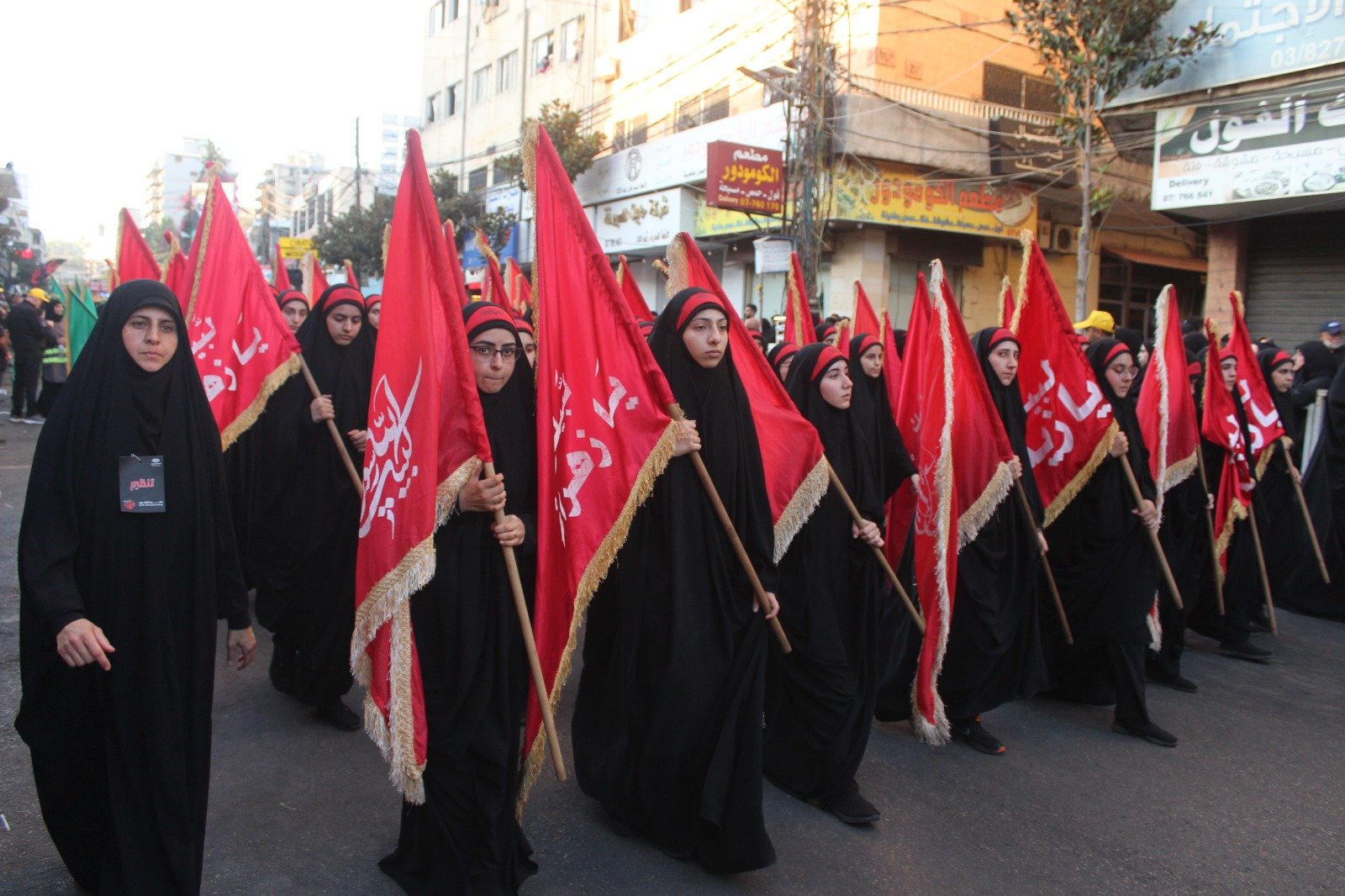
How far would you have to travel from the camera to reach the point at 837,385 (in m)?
3.97

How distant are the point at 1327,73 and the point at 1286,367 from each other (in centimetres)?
653

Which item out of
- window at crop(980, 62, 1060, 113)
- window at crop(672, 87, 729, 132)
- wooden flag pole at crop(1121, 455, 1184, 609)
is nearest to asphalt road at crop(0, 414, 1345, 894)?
wooden flag pole at crop(1121, 455, 1184, 609)

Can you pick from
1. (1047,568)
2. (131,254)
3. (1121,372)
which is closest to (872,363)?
(1121,372)

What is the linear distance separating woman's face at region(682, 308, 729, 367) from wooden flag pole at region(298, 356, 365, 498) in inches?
67.4

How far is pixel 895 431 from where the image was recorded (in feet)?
15.2

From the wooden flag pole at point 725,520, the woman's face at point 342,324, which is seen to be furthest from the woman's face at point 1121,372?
the woman's face at point 342,324

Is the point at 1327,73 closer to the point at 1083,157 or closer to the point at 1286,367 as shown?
the point at 1083,157

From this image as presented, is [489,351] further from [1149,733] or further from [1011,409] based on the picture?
[1149,733]

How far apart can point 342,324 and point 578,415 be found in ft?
7.06

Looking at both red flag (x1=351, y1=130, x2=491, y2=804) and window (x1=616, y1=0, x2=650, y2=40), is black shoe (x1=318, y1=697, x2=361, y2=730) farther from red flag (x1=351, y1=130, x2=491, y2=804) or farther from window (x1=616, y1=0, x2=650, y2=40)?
window (x1=616, y1=0, x2=650, y2=40)

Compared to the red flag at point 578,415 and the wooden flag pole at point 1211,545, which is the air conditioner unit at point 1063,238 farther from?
the red flag at point 578,415

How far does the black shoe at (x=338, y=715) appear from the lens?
4215 millimetres

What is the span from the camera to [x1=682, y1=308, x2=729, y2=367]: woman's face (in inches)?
131

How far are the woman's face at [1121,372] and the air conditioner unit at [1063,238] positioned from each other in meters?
15.3
